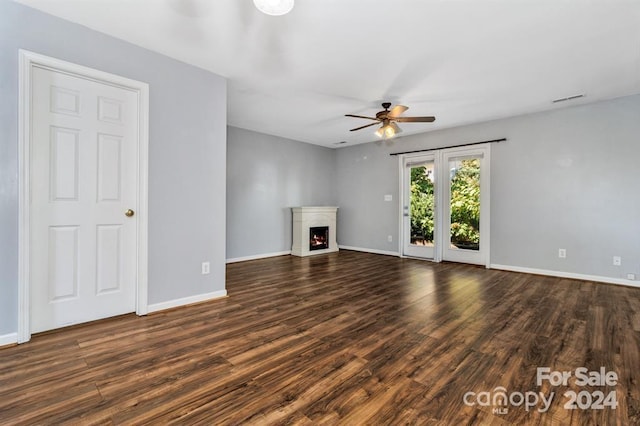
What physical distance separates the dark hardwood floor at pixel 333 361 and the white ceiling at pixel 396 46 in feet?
8.48

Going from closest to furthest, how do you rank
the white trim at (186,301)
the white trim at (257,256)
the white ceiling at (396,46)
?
the white ceiling at (396,46), the white trim at (186,301), the white trim at (257,256)

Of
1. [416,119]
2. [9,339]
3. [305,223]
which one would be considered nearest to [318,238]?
[305,223]

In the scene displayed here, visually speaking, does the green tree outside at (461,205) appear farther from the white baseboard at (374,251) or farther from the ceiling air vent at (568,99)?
the ceiling air vent at (568,99)

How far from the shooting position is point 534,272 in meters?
4.59

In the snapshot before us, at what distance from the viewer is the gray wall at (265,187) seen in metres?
5.53

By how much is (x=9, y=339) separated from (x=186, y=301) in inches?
50.3

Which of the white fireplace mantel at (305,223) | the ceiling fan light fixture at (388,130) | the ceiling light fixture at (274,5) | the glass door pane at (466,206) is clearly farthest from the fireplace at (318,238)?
the ceiling light fixture at (274,5)

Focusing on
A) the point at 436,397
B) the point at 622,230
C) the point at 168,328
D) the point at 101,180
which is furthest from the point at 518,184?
the point at 101,180

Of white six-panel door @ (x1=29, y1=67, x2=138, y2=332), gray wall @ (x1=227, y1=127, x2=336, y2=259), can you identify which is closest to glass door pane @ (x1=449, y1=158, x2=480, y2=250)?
gray wall @ (x1=227, y1=127, x2=336, y2=259)

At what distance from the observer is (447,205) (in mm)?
5465

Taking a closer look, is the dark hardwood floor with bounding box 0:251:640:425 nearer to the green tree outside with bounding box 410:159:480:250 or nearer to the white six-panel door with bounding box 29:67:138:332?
the white six-panel door with bounding box 29:67:138:332

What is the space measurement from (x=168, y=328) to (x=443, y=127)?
213 inches

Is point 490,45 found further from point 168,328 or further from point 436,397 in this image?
point 168,328

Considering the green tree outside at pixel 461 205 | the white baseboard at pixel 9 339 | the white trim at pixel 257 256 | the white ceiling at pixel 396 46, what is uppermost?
the white ceiling at pixel 396 46
